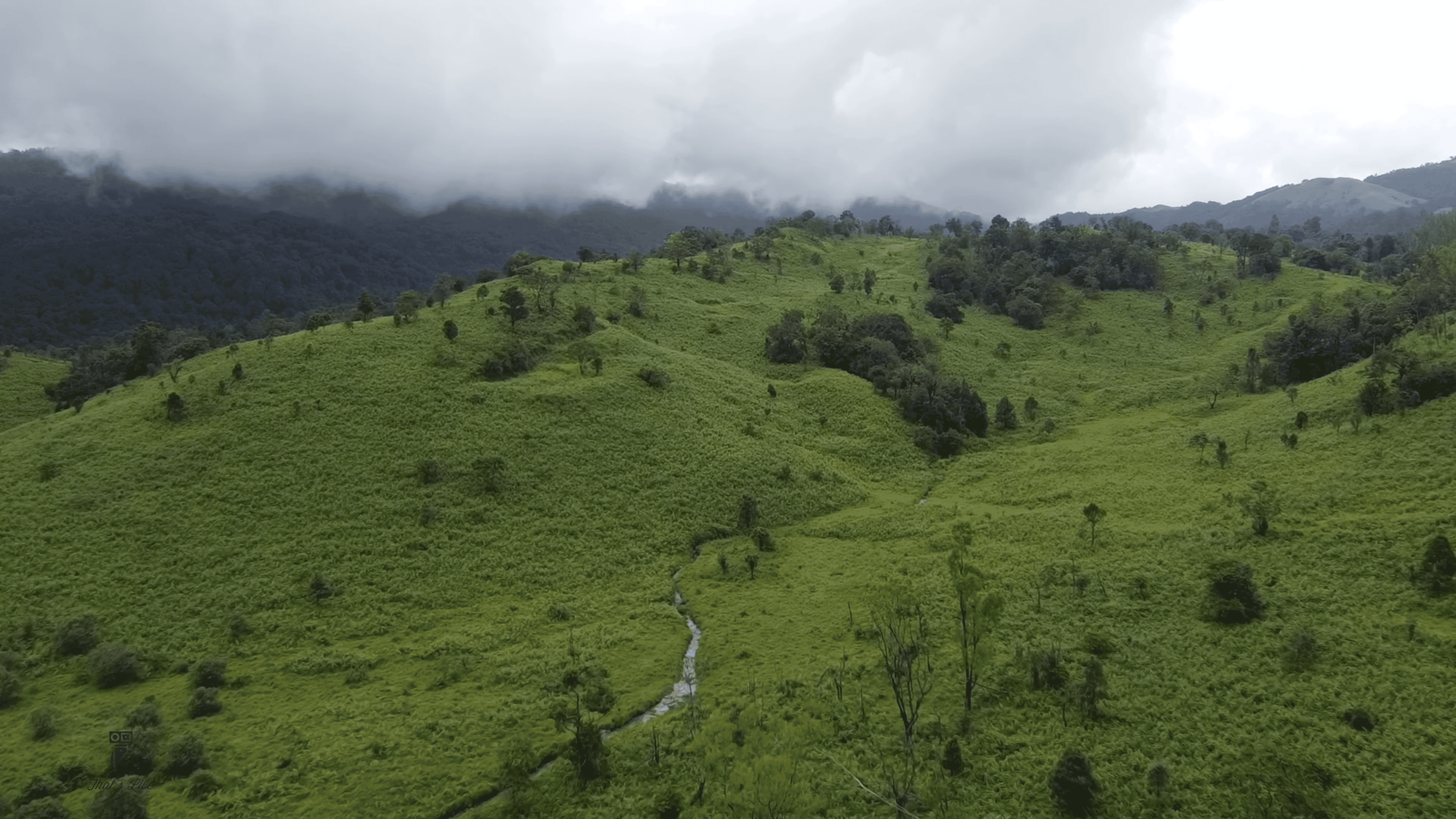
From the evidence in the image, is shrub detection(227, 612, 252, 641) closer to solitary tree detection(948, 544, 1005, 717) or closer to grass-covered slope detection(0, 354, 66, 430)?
solitary tree detection(948, 544, 1005, 717)

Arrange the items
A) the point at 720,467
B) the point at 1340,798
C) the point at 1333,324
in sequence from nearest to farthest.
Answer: the point at 1340,798, the point at 720,467, the point at 1333,324

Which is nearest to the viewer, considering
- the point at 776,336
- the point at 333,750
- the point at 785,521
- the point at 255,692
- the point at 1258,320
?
the point at 333,750

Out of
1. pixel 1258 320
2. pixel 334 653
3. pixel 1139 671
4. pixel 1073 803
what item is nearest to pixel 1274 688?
pixel 1139 671

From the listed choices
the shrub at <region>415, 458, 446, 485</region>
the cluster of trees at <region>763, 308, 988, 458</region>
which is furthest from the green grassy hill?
the cluster of trees at <region>763, 308, 988, 458</region>

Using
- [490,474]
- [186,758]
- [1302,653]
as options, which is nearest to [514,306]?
[490,474]

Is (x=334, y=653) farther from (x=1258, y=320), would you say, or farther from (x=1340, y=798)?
(x=1258, y=320)
